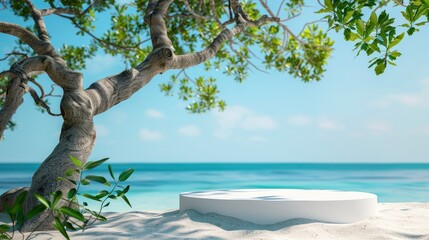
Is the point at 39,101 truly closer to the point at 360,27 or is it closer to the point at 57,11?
the point at 57,11

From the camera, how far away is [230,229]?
13.7 feet

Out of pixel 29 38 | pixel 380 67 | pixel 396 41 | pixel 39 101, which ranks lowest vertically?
pixel 380 67

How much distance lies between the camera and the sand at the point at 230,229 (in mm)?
3834

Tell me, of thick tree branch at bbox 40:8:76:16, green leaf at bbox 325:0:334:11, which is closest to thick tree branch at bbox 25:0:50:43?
thick tree branch at bbox 40:8:76:16

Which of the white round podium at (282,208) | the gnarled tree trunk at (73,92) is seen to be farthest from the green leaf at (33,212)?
the white round podium at (282,208)

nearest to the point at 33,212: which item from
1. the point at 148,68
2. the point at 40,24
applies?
the point at 148,68

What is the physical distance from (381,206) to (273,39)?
3339mm

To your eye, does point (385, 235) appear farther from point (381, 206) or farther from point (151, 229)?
point (381, 206)

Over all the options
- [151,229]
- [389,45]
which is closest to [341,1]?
[389,45]

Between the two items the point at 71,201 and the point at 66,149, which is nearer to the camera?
the point at 71,201

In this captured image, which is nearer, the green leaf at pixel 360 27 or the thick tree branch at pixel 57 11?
the green leaf at pixel 360 27

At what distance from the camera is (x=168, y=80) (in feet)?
29.2

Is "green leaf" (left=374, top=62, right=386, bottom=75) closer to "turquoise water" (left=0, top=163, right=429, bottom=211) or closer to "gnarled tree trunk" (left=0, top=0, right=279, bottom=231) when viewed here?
"gnarled tree trunk" (left=0, top=0, right=279, bottom=231)

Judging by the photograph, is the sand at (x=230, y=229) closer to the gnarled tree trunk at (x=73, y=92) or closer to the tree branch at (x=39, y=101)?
the gnarled tree trunk at (x=73, y=92)
